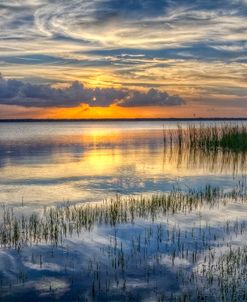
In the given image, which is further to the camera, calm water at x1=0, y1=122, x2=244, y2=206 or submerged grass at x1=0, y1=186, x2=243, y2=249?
calm water at x1=0, y1=122, x2=244, y2=206

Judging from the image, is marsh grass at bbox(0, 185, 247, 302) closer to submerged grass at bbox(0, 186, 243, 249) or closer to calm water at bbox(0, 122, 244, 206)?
submerged grass at bbox(0, 186, 243, 249)

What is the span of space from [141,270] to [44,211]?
24.6ft

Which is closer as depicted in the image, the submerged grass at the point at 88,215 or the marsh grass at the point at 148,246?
the marsh grass at the point at 148,246

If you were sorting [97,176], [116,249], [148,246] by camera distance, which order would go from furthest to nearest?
[97,176] < [148,246] < [116,249]

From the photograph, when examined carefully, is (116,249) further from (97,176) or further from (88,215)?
(97,176)

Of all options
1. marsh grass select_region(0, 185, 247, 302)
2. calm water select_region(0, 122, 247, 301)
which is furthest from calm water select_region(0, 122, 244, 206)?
marsh grass select_region(0, 185, 247, 302)

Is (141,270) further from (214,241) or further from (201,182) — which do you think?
(201,182)

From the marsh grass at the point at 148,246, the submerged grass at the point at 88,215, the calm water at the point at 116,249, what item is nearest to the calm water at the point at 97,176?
the calm water at the point at 116,249

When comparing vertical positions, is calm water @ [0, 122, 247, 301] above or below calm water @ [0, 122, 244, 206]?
above

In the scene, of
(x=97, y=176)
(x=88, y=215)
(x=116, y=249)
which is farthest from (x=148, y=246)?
(x=97, y=176)

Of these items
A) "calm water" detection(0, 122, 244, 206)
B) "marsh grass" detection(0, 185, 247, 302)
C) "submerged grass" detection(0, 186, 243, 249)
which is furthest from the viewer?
"calm water" detection(0, 122, 244, 206)

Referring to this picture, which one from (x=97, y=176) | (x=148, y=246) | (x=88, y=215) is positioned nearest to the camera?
(x=148, y=246)

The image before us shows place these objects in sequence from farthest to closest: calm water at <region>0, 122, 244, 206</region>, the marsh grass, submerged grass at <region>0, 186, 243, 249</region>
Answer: calm water at <region>0, 122, 244, 206</region>, submerged grass at <region>0, 186, 243, 249</region>, the marsh grass

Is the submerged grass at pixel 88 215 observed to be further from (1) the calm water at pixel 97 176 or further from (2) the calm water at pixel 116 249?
(1) the calm water at pixel 97 176
